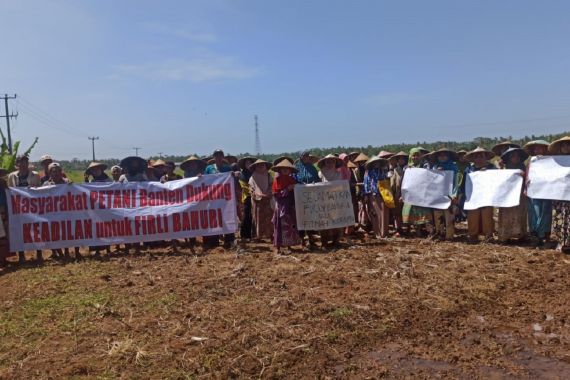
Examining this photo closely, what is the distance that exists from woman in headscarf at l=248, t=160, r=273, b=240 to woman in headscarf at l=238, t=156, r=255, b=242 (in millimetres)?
298

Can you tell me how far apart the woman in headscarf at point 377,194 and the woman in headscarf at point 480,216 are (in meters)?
1.55

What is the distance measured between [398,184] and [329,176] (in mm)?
1618

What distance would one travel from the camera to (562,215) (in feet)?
25.5

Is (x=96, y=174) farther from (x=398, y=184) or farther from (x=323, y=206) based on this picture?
(x=398, y=184)

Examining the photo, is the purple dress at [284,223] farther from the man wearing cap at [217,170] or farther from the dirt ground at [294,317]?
the man wearing cap at [217,170]

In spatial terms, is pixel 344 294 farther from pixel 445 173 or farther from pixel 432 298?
pixel 445 173

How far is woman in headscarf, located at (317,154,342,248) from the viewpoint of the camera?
8.78 m

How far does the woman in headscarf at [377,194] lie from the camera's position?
945 centimetres

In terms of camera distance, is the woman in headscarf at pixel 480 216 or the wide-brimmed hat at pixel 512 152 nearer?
the wide-brimmed hat at pixel 512 152

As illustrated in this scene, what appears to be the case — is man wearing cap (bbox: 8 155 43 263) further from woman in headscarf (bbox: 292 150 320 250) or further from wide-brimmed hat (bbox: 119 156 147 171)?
woman in headscarf (bbox: 292 150 320 250)

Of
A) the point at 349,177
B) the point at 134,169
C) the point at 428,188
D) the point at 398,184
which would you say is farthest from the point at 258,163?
the point at 428,188

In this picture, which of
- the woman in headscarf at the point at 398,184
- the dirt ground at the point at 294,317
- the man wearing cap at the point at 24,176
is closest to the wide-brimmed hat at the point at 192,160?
the dirt ground at the point at 294,317

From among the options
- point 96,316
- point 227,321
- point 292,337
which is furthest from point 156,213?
point 292,337

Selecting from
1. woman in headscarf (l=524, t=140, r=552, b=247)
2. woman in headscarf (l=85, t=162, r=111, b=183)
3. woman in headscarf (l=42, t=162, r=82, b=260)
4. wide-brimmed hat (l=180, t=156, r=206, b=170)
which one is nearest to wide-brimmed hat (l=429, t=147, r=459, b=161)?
woman in headscarf (l=524, t=140, r=552, b=247)
